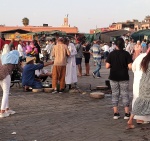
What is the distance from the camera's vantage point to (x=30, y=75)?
11211 millimetres

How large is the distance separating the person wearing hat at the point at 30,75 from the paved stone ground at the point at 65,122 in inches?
50.0

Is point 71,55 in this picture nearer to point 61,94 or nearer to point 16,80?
point 61,94

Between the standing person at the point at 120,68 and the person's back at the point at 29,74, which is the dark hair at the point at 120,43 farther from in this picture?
the person's back at the point at 29,74

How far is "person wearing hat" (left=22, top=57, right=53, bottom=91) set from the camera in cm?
1105

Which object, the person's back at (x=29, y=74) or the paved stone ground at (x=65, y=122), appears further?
the person's back at (x=29, y=74)

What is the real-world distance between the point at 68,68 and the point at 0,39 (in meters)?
4.35

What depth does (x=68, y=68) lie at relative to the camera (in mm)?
11406

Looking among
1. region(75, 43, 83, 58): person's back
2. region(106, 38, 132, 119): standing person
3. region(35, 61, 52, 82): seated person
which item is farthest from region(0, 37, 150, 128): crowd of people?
region(75, 43, 83, 58): person's back

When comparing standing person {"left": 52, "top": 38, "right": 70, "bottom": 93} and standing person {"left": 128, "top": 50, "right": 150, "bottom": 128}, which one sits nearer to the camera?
standing person {"left": 128, "top": 50, "right": 150, "bottom": 128}

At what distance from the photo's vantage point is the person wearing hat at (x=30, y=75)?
11047 millimetres

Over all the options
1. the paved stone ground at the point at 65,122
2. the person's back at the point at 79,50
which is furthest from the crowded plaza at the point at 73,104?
the person's back at the point at 79,50

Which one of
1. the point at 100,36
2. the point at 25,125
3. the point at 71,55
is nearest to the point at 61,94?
the point at 71,55

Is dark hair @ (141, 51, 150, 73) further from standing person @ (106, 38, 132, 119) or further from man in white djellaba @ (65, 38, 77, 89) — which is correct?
man in white djellaba @ (65, 38, 77, 89)

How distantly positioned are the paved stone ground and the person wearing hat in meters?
1.27
